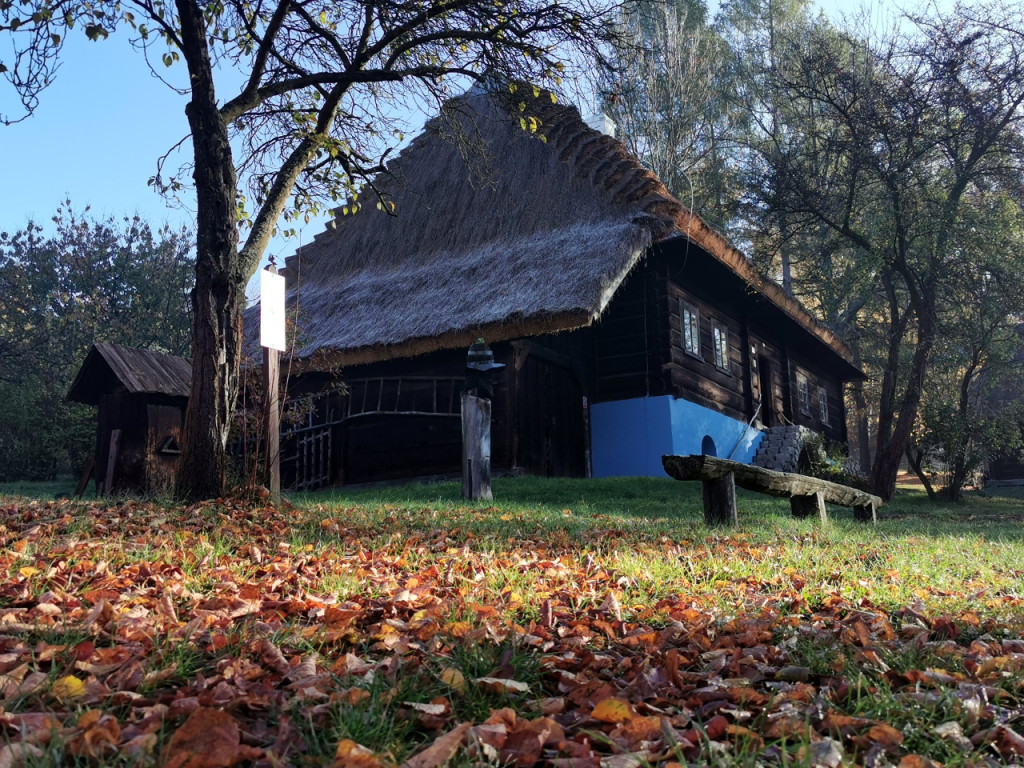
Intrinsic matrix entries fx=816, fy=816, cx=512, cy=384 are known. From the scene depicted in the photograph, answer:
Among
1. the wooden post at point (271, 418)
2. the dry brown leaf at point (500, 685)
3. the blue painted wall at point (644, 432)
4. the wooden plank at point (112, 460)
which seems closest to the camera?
the dry brown leaf at point (500, 685)

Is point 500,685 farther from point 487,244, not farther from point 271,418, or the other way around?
point 487,244

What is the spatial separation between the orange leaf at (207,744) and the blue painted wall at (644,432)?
40.6 ft

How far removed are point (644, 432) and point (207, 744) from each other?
41.8 feet

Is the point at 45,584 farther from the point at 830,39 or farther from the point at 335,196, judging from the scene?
the point at 830,39

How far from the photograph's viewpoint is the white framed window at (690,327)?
15102 millimetres

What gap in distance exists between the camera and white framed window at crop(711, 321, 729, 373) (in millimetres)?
16531

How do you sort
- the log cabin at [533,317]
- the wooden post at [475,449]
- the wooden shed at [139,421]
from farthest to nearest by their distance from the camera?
the log cabin at [533,317], the wooden shed at [139,421], the wooden post at [475,449]

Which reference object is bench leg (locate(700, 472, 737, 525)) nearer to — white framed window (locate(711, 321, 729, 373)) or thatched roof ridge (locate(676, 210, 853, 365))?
thatched roof ridge (locate(676, 210, 853, 365))

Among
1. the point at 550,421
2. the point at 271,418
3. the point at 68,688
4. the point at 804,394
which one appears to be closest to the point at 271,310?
the point at 271,418

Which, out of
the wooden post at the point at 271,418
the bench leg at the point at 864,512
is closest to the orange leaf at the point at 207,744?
the wooden post at the point at 271,418

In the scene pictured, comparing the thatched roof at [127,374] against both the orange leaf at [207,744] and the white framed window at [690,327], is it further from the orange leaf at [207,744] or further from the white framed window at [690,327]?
the orange leaf at [207,744]

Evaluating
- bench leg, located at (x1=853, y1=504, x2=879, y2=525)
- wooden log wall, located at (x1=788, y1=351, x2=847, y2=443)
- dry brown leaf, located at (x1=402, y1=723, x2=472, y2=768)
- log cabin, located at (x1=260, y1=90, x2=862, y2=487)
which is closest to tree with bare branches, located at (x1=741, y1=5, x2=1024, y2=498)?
log cabin, located at (x1=260, y1=90, x2=862, y2=487)

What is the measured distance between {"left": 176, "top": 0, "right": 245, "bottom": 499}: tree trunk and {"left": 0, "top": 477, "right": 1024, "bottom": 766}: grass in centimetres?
112

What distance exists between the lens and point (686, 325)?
1534cm
